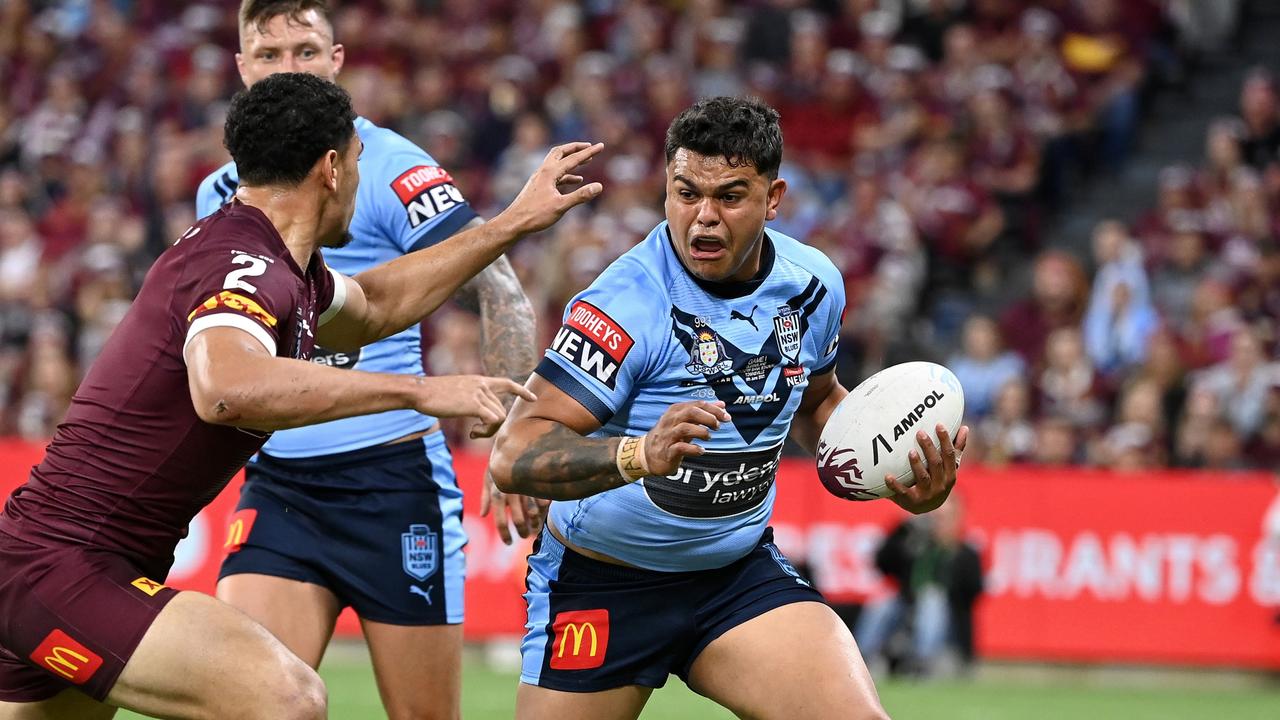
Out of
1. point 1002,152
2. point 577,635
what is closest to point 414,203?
point 577,635

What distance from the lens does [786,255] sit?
6.07 metres

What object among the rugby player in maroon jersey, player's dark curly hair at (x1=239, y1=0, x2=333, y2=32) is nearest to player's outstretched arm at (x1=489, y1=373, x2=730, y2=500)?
the rugby player in maroon jersey

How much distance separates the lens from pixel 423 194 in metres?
6.72

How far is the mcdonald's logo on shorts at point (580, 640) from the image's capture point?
18.9ft

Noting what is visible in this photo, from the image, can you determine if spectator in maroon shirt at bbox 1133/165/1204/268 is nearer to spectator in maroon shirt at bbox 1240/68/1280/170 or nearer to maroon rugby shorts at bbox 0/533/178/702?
spectator in maroon shirt at bbox 1240/68/1280/170

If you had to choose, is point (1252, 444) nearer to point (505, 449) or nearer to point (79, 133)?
point (505, 449)

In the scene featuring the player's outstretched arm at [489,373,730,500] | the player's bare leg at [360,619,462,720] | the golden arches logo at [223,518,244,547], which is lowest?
the player's bare leg at [360,619,462,720]

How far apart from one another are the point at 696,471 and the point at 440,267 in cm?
117

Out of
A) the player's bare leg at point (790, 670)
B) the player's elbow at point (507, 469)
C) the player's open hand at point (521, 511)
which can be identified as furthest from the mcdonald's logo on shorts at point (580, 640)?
the player's elbow at point (507, 469)

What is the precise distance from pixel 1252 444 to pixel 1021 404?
6.34 feet

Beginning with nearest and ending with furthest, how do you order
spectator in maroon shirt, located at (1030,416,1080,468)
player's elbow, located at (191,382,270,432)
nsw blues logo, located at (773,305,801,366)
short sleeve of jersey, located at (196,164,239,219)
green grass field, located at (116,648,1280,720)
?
1. player's elbow, located at (191,382,270,432)
2. nsw blues logo, located at (773,305,801,366)
3. short sleeve of jersey, located at (196,164,239,219)
4. green grass field, located at (116,648,1280,720)
5. spectator in maroon shirt, located at (1030,416,1080,468)

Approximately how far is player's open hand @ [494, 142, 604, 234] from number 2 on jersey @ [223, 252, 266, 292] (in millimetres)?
1141

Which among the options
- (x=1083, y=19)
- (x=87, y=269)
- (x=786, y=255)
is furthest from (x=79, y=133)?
(x=786, y=255)

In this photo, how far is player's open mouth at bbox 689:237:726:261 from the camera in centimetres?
569
